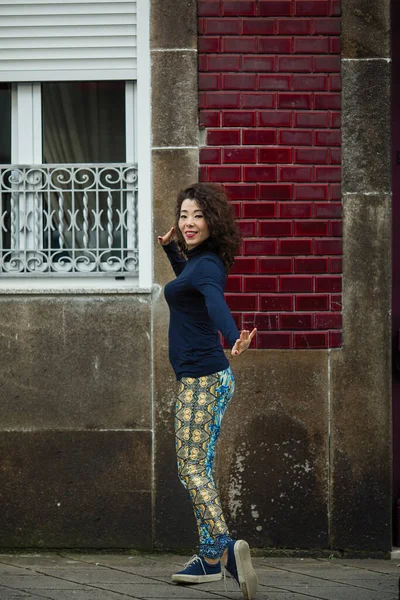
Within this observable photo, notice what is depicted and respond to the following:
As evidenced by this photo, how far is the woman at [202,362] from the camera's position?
207 inches

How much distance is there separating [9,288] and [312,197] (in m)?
1.89

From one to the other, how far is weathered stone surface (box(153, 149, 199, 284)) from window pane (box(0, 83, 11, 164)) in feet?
3.18

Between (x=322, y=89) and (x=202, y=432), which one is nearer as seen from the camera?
(x=202, y=432)

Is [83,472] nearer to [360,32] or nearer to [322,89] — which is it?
[322,89]

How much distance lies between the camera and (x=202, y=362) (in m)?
5.33

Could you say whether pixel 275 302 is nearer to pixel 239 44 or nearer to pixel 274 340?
pixel 274 340

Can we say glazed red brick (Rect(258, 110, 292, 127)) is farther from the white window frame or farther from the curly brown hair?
the curly brown hair

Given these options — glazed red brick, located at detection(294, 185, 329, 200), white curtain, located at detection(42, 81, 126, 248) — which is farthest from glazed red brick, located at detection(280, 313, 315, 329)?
white curtain, located at detection(42, 81, 126, 248)

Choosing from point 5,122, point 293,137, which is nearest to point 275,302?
point 293,137

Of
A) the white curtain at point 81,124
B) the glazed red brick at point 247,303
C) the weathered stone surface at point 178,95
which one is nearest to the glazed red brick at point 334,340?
the glazed red brick at point 247,303

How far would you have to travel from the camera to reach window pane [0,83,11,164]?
6.74 metres

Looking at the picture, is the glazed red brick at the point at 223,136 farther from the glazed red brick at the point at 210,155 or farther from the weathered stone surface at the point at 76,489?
the weathered stone surface at the point at 76,489

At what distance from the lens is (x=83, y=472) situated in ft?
21.1

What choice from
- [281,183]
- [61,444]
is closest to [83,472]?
[61,444]
